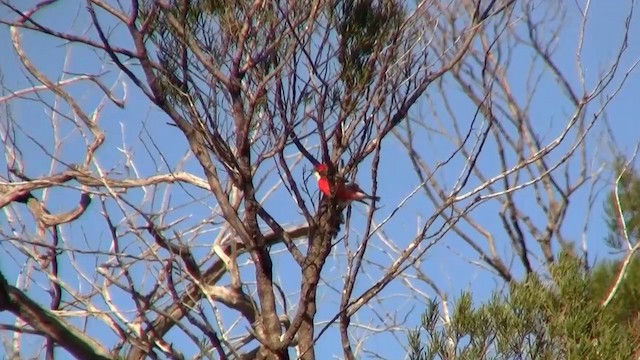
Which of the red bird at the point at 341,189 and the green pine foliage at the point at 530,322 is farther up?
the red bird at the point at 341,189

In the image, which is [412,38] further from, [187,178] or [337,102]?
[187,178]

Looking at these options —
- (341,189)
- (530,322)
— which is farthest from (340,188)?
(530,322)

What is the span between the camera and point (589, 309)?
3529mm

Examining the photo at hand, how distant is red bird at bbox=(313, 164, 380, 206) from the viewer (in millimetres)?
3828

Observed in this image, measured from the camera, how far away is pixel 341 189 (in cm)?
390

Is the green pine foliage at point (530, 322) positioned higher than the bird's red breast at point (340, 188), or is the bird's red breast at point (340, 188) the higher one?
the bird's red breast at point (340, 188)

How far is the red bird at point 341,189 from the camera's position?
3.83 meters

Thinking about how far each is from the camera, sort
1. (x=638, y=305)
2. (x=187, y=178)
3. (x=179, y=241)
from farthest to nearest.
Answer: (x=187, y=178) → (x=638, y=305) → (x=179, y=241)

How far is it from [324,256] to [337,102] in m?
0.56

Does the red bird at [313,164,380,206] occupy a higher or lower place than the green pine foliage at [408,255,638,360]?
higher

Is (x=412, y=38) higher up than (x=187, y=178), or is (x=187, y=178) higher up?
(x=187, y=178)

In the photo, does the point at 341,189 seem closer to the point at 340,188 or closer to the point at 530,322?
the point at 340,188

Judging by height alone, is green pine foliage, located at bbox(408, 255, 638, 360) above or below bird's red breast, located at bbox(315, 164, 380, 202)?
below

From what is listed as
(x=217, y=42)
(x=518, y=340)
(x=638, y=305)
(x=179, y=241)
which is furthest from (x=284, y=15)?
(x=638, y=305)
